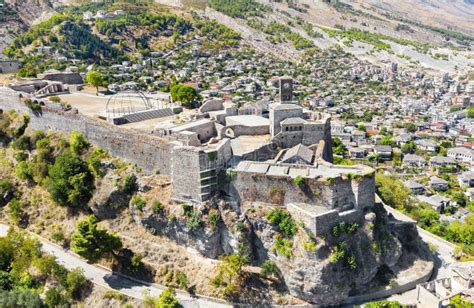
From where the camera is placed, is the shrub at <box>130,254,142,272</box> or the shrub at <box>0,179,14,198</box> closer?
the shrub at <box>130,254,142,272</box>

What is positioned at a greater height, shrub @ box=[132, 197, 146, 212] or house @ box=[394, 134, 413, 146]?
shrub @ box=[132, 197, 146, 212]

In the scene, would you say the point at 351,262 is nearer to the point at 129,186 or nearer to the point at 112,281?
the point at 112,281

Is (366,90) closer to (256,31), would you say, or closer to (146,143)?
(256,31)

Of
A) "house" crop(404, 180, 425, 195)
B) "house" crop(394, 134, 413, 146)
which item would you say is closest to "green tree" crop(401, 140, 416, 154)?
"house" crop(394, 134, 413, 146)

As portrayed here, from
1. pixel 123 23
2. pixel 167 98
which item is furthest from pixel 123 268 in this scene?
pixel 123 23

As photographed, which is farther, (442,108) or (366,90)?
(366,90)

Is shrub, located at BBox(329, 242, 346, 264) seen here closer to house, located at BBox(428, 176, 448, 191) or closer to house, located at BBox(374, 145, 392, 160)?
house, located at BBox(428, 176, 448, 191)
